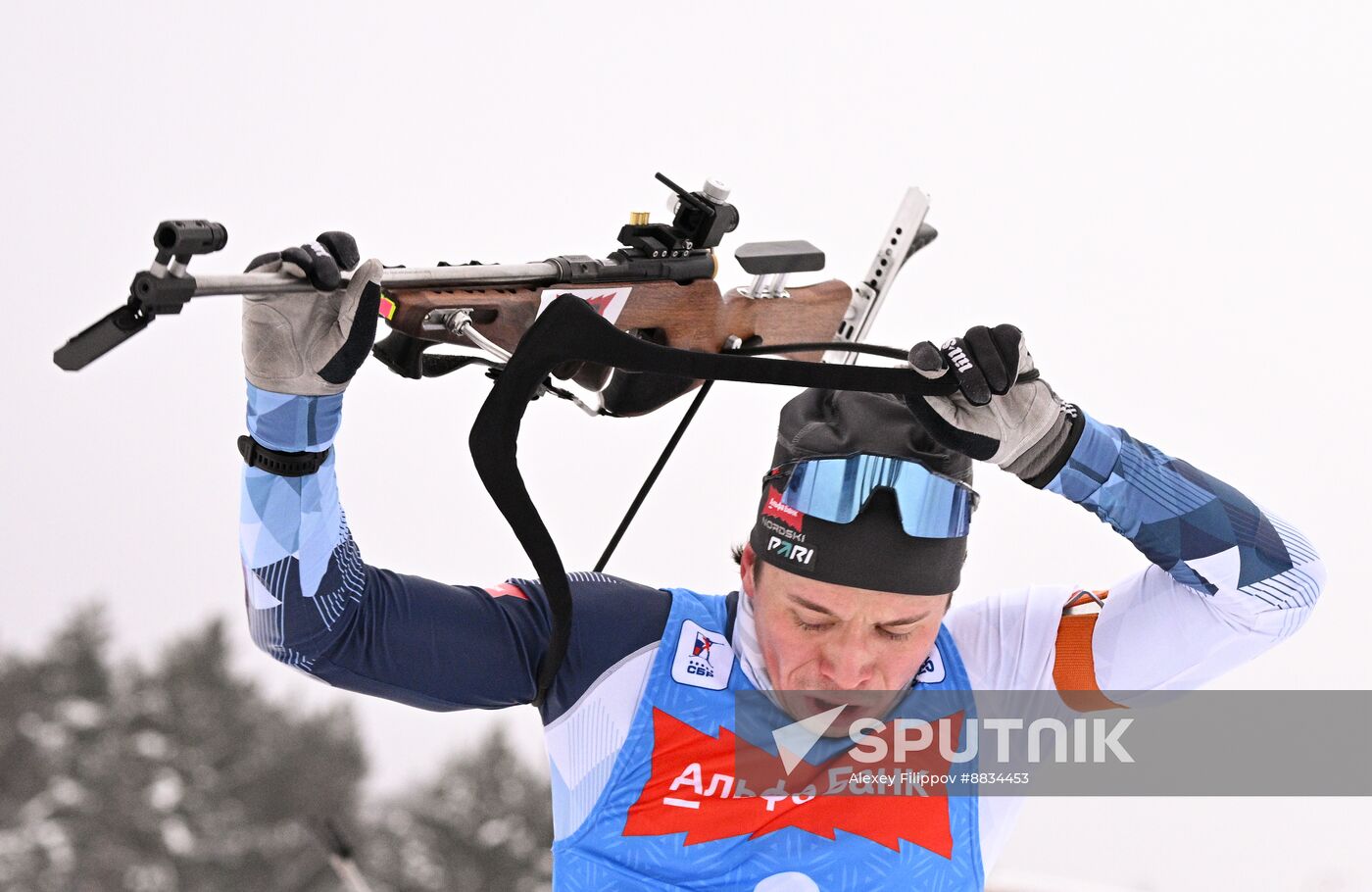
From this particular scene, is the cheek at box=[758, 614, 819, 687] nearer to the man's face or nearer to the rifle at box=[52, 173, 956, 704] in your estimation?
the man's face

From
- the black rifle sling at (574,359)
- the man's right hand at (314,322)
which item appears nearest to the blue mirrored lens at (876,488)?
the black rifle sling at (574,359)

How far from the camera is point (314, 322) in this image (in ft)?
3.66

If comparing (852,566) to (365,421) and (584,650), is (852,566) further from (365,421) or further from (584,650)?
(365,421)

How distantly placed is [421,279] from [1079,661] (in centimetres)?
79

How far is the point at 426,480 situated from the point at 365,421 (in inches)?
7.5

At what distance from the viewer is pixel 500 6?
2650 mm

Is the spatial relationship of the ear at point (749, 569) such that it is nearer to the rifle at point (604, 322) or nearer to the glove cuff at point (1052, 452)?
the rifle at point (604, 322)

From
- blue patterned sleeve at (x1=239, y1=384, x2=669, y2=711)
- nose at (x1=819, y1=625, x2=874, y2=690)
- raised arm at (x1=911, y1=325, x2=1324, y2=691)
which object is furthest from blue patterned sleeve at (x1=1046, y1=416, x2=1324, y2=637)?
blue patterned sleeve at (x1=239, y1=384, x2=669, y2=711)

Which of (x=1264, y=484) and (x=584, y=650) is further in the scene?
(x=1264, y=484)

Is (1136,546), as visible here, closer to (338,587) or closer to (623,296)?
(623,296)

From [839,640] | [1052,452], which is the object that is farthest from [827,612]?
[1052,452]

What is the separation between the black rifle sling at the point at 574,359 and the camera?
3.93ft

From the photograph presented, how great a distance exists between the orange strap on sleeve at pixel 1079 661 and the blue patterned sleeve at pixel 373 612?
0.41m

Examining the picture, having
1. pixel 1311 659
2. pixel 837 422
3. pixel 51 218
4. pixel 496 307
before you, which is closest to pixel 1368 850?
pixel 1311 659
